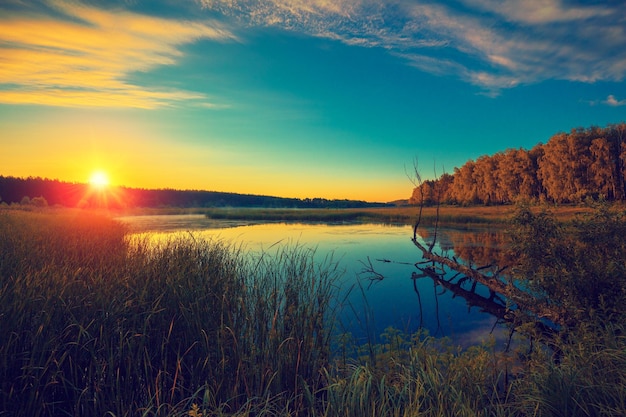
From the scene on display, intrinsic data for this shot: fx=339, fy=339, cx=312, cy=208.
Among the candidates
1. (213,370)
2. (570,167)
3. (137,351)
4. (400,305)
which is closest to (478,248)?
(400,305)

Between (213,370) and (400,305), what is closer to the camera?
(213,370)

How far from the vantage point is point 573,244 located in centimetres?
830

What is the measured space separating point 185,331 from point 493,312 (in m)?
9.46

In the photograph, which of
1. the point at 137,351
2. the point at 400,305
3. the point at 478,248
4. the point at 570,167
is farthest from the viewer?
the point at 570,167

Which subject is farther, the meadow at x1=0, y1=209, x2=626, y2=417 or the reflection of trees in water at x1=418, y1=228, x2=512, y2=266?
the reflection of trees in water at x1=418, y1=228, x2=512, y2=266

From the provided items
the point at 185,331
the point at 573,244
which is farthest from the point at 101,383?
the point at 573,244

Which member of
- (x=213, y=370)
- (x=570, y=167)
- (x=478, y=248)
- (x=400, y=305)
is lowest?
(x=400, y=305)

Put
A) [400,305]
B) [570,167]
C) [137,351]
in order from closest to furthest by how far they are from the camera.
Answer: [137,351] < [400,305] < [570,167]

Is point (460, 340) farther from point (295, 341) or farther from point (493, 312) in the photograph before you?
point (295, 341)

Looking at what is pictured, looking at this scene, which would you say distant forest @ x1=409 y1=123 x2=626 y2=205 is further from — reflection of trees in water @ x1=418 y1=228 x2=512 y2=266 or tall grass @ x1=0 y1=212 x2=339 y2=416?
tall grass @ x1=0 y1=212 x2=339 y2=416

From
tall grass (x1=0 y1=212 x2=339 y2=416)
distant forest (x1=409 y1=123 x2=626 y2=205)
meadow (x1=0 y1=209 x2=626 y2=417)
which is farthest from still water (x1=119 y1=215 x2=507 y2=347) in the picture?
distant forest (x1=409 y1=123 x2=626 y2=205)

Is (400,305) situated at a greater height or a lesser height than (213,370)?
lesser

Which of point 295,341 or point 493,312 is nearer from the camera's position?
point 295,341

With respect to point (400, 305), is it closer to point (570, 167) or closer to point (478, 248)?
point (478, 248)
